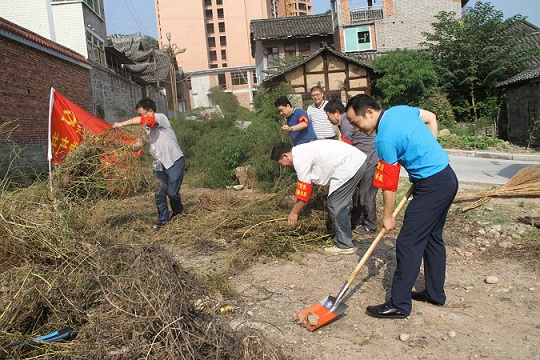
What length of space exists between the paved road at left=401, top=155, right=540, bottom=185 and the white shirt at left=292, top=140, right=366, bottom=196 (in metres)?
4.42

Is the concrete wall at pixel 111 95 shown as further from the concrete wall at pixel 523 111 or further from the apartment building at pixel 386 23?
the concrete wall at pixel 523 111

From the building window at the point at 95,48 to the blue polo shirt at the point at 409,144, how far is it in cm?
1748

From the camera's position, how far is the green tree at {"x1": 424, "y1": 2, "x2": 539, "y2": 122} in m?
19.0

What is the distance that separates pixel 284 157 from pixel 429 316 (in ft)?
6.11

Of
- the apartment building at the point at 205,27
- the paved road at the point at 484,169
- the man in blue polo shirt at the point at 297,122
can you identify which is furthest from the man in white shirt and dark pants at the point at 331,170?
the apartment building at the point at 205,27

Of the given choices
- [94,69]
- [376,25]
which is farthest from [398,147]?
[376,25]

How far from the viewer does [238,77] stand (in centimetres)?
4997

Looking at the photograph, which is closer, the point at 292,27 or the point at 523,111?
the point at 523,111

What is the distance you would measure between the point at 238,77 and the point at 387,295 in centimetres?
4850

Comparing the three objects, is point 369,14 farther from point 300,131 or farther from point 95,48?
point 300,131

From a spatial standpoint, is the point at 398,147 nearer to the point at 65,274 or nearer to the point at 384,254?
the point at 384,254

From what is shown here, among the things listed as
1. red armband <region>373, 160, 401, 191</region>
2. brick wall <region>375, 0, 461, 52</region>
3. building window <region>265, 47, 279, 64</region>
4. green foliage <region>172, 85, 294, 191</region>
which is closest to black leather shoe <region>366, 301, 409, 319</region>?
red armband <region>373, 160, 401, 191</region>

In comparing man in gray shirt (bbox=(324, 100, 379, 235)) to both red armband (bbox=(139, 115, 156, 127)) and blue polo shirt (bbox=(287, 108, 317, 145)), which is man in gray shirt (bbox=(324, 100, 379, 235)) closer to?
blue polo shirt (bbox=(287, 108, 317, 145))

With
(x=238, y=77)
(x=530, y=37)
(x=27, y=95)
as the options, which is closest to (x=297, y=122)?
(x=27, y=95)
